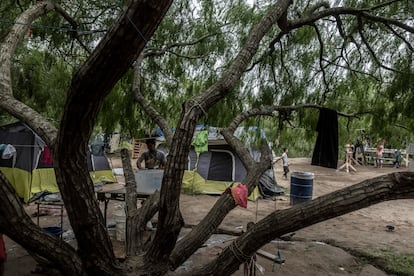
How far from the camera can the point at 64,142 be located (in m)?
1.78

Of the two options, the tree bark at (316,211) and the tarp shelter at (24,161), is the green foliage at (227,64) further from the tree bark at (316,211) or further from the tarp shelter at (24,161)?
the tree bark at (316,211)

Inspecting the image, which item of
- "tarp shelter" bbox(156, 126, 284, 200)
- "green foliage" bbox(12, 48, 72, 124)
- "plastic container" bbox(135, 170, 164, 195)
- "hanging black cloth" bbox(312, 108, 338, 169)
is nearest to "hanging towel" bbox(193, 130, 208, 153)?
"plastic container" bbox(135, 170, 164, 195)

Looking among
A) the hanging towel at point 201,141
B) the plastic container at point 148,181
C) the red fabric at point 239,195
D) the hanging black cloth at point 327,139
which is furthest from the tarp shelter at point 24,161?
the red fabric at point 239,195

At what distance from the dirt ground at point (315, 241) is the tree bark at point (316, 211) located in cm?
79

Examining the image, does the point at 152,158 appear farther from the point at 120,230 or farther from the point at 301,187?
the point at 301,187

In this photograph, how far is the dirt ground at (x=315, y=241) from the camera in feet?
13.9

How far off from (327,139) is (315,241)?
5.13 feet

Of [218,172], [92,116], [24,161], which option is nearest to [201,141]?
[218,172]

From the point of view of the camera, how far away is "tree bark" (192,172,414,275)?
1.90 m

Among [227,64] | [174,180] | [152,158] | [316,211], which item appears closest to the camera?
[316,211]

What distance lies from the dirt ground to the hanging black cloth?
124 cm

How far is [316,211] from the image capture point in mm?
2051

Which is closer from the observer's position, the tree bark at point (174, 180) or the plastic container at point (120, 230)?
the tree bark at point (174, 180)

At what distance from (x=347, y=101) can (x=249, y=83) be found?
1.45m
